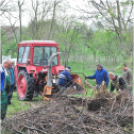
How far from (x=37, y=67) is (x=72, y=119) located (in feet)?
12.0

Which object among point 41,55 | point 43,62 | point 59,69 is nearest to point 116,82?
point 59,69

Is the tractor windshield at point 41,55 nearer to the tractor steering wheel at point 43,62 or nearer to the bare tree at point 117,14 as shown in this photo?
the tractor steering wheel at point 43,62

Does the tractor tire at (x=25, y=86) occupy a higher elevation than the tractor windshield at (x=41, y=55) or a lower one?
lower

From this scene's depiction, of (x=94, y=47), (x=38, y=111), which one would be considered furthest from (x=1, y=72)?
(x=94, y=47)

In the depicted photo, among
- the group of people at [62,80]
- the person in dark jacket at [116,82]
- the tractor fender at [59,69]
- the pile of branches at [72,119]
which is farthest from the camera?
the tractor fender at [59,69]

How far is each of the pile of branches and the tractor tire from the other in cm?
285

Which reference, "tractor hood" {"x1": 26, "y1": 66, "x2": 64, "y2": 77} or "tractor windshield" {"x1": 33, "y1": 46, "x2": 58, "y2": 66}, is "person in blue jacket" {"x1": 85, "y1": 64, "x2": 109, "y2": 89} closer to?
"tractor hood" {"x1": 26, "y1": 66, "x2": 64, "y2": 77}

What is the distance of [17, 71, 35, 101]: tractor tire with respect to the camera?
8281 mm

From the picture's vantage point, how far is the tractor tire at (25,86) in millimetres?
8281

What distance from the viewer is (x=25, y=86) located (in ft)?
28.0

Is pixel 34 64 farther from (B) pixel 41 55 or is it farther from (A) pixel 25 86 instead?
(A) pixel 25 86

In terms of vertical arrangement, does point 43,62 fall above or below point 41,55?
below

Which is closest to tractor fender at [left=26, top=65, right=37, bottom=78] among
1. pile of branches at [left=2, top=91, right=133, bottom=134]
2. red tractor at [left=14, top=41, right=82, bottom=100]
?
red tractor at [left=14, top=41, right=82, bottom=100]

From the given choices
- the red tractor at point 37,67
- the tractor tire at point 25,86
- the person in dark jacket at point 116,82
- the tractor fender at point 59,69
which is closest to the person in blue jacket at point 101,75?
the person in dark jacket at point 116,82
